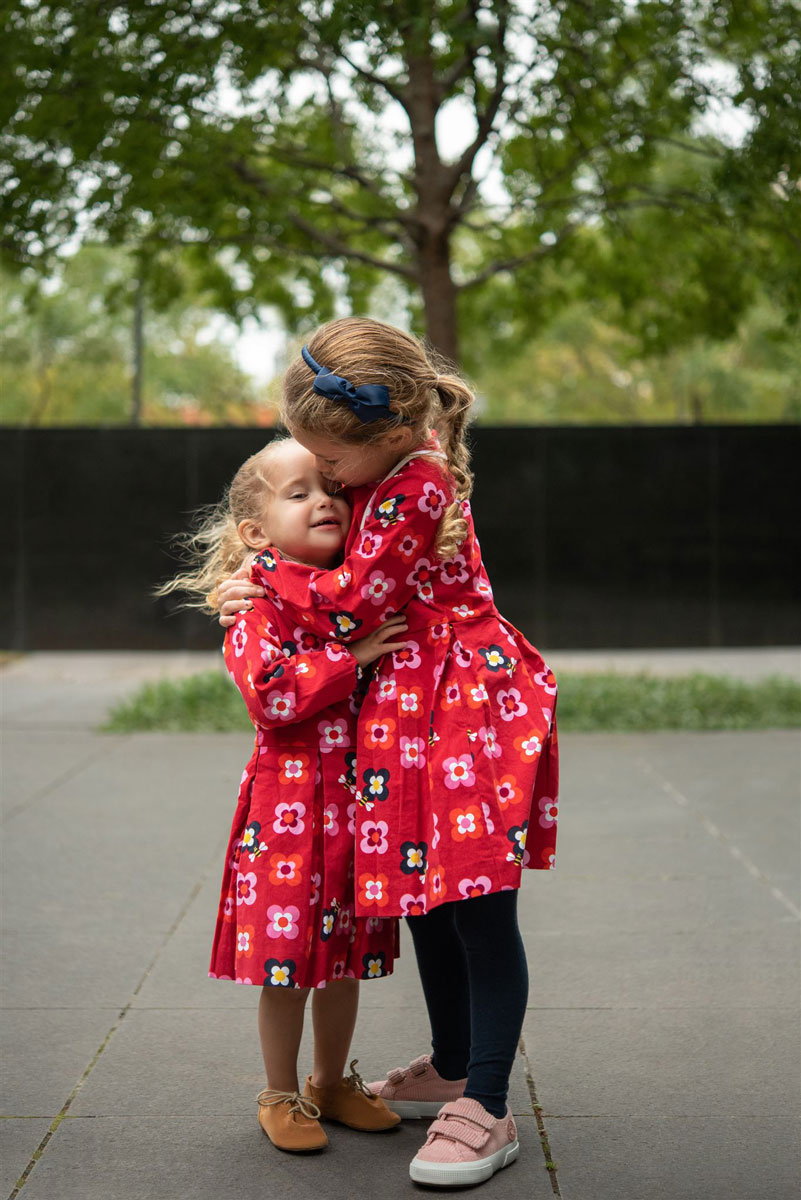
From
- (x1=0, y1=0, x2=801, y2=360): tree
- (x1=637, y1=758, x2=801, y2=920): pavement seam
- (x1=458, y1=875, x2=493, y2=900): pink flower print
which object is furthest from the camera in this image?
(x1=0, y1=0, x2=801, y2=360): tree

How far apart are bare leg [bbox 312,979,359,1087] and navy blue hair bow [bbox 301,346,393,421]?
46.9 inches

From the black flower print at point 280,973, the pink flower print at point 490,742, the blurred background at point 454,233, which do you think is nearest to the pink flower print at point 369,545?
the pink flower print at point 490,742

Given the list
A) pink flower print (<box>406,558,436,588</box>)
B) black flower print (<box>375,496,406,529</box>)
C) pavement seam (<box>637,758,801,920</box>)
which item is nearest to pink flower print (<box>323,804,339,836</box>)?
pink flower print (<box>406,558,436,588</box>)

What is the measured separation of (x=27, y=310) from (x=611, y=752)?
6.24 metres

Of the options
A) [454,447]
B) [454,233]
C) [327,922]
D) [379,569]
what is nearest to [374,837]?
[327,922]

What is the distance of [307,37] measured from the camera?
321 inches

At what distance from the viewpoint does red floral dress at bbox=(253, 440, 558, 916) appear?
8.86 feet

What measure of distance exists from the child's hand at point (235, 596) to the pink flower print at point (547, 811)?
0.73 m

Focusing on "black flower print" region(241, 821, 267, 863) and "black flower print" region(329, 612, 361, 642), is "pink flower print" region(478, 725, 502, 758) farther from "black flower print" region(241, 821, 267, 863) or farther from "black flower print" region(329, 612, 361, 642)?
"black flower print" region(241, 821, 267, 863)

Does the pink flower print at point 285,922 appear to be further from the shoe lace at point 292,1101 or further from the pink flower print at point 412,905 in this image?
the shoe lace at point 292,1101

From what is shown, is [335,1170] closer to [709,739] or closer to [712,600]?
[709,739]

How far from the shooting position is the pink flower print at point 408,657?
110 inches

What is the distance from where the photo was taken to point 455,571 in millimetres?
2873

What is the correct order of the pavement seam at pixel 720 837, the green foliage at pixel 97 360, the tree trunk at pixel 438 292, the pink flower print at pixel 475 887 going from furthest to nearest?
the green foliage at pixel 97 360, the tree trunk at pixel 438 292, the pavement seam at pixel 720 837, the pink flower print at pixel 475 887
